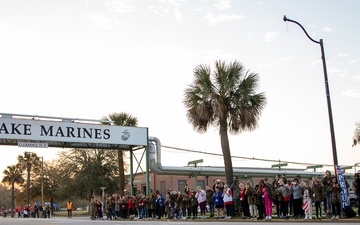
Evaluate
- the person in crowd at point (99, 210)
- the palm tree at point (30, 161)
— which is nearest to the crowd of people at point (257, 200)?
the person in crowd at point (99, 210)

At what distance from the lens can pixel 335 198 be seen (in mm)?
17469

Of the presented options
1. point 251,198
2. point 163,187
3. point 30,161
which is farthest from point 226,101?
point 30,161

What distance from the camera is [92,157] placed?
55.8 meters

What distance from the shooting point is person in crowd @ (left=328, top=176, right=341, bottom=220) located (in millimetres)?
17484

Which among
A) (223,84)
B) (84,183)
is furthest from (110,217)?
(84,183)

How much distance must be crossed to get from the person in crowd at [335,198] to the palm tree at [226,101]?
882 centimetres

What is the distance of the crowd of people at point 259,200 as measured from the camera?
Result: 18.2m

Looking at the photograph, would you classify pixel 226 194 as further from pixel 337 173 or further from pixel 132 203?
pixel 132 203

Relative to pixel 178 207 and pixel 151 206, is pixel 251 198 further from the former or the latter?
pixel 151 206

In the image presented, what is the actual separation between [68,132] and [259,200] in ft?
49.7

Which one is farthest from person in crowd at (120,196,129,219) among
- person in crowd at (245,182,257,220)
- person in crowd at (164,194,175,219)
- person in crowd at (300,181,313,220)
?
person in crowd at (300,181,313,220)

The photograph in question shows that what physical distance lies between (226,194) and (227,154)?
480 cm

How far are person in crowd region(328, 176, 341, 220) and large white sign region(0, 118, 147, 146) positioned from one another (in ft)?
56.8

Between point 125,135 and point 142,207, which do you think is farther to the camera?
point 125,135
